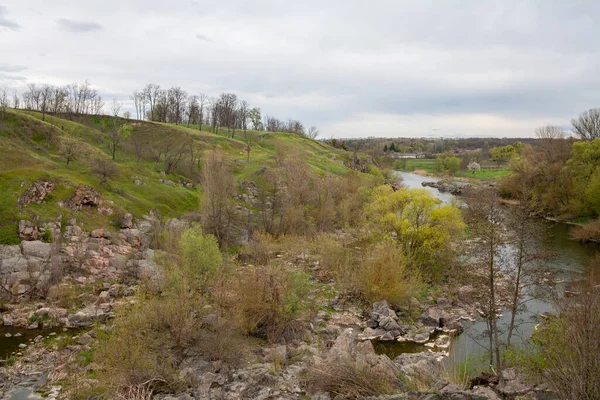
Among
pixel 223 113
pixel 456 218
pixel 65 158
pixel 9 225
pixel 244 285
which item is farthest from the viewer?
pixel 223 113

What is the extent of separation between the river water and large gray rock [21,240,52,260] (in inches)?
1014

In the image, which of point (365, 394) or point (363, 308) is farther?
point (363, 308)

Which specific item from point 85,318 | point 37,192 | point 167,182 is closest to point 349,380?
point 85,318

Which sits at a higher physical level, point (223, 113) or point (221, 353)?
point (223, 113)

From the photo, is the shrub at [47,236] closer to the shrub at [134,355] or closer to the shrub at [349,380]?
the shrub at [134,355]

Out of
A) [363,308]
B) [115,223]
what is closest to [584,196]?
[363,308]

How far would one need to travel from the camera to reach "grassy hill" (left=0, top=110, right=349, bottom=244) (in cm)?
3247

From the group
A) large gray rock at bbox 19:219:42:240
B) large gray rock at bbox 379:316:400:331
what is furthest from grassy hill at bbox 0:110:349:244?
large gray rock at bbox 379:316:400:331

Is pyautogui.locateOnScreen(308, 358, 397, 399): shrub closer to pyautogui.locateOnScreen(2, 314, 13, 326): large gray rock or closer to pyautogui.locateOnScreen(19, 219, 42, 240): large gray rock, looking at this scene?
pyautogui.locateOnScreen(2, 314, 13, 326): large gray rock

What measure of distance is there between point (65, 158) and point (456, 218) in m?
39.6

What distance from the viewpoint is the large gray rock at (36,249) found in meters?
28.1

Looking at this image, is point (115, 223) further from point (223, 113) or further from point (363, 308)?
point (223, 113)

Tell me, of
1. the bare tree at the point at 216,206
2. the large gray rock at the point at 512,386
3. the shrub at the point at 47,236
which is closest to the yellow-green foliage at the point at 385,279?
the large gray rock at the point at 512,386

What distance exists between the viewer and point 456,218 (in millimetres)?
31922
